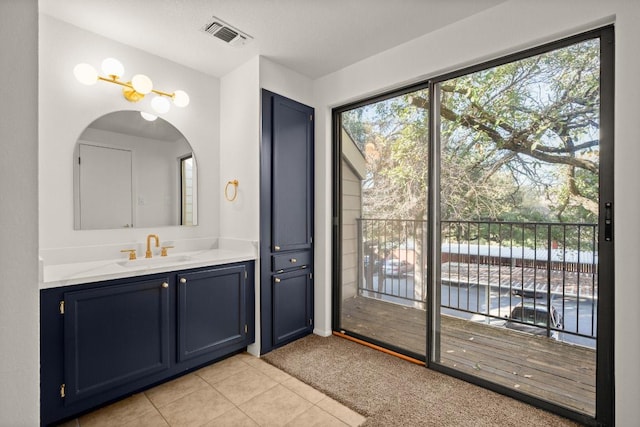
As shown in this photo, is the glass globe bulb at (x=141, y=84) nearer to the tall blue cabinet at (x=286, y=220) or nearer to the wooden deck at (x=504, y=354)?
the tall blue cabinet at (x=286, y=220)

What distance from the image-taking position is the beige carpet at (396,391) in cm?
187

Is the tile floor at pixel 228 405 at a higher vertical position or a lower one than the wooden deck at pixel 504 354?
lower

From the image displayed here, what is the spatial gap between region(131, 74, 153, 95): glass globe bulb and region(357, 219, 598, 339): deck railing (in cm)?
210

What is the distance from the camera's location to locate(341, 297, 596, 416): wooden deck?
6.31 feet

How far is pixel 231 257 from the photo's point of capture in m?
2.58

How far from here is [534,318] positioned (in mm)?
2186

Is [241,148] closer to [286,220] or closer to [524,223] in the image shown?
[286,220]

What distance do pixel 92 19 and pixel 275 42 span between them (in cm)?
125

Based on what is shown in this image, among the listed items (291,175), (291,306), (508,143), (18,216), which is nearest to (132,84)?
(291,175)

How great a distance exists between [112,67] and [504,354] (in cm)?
347

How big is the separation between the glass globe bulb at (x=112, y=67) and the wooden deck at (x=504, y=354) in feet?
9.19

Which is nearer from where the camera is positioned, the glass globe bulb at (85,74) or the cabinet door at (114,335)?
the cabinet door at (114,335)

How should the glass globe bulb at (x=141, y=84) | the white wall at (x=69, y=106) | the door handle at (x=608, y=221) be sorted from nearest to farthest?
1. the door handle at (x=608, y=221)
2. the white wall at (x=69, y=106)
3. the glass globe bulb at (x=141, y=84)

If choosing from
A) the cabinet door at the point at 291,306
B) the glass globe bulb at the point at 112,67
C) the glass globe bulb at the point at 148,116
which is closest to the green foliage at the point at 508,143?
the cabinet door at the point at 291,306
